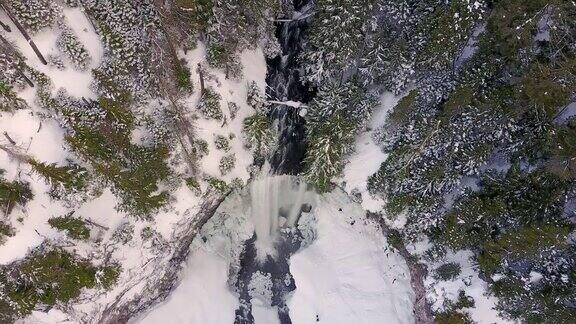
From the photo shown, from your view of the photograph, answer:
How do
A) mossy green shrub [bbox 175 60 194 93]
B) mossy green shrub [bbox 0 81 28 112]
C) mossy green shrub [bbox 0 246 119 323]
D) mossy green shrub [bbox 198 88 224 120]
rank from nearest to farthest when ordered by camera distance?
mossy green shrub [bbox 0 246 119 323] < mossy green shrub [bbox 0 81 28 112] < mossy green shrub [bbox 175 60 194 93] < mossy green shrub [bbox 198 88 224 120]

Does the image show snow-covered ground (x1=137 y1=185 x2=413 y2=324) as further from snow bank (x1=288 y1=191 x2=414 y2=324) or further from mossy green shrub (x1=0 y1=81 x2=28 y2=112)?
mossy green shrub (x1=0 y1=81 x2=28 y2=112)

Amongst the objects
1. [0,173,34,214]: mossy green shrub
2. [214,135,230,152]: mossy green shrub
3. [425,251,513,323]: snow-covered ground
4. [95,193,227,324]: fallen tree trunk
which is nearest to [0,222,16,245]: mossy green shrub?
[0,173,34,214]: mossy green shrub

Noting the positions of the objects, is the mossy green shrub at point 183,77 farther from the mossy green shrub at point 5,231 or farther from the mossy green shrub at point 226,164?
the mossy green shrub at point 5,231

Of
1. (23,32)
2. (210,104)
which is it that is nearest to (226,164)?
(210,104)

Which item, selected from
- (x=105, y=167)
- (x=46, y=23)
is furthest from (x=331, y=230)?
(x=46, y=23)

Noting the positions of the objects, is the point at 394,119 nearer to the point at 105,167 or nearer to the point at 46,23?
the point at 105,167

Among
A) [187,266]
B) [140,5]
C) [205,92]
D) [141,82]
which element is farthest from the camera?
[187,266]

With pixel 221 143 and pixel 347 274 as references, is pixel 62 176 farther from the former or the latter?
pixel 347 274

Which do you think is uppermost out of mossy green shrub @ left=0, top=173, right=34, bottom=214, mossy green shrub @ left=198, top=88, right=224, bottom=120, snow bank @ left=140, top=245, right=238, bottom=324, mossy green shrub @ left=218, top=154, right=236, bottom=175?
mossy green shrub @ left=198, top=88, right=224, bottom=120
